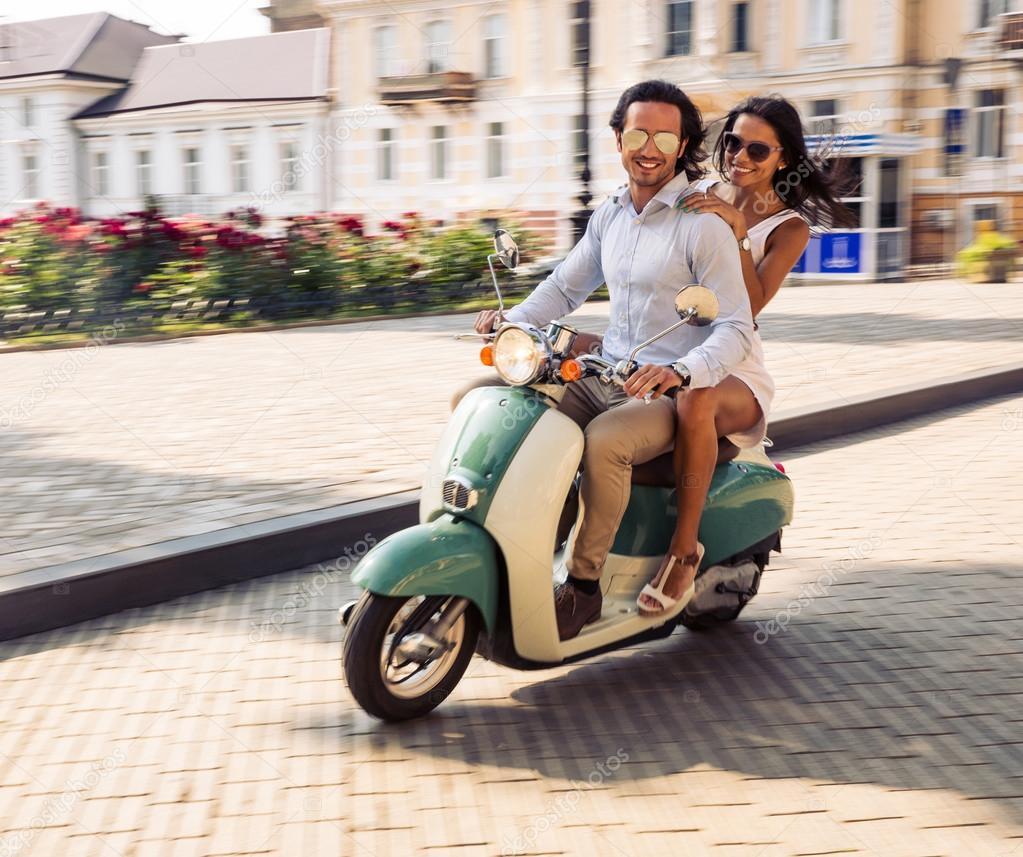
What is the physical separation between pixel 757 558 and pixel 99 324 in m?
9.48

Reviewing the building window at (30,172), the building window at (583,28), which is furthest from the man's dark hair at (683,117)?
the building window at (30,172)

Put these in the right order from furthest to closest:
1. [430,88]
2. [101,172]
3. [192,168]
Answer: [101,172]
[192,168]
[430,88]

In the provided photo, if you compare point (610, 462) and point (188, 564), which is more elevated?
point (610, 462)

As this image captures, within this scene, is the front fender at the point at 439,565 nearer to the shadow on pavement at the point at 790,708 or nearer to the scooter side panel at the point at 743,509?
the shadow on pavement at the point at 790,708

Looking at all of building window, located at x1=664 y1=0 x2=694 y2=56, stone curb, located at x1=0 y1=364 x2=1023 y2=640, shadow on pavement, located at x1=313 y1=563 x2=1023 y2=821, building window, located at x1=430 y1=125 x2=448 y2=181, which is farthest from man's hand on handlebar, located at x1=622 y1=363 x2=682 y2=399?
building window, located at x1=430 y1=125 x2=448 y2=181

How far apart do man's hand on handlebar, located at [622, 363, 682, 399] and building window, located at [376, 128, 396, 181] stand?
32.1 meters

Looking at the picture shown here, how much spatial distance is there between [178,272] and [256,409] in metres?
5.60

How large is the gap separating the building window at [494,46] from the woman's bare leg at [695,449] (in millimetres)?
29464

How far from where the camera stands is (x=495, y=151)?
32.7 metres

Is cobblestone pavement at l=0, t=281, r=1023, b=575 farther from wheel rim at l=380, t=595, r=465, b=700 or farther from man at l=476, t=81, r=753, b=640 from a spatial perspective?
man at l=476, t=81, r=753, b=640

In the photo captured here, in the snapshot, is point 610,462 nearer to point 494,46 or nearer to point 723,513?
point 723,513

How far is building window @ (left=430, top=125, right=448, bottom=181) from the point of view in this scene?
3359 centimetres

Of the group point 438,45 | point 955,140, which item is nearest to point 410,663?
point 955,140

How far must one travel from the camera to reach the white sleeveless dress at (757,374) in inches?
154
